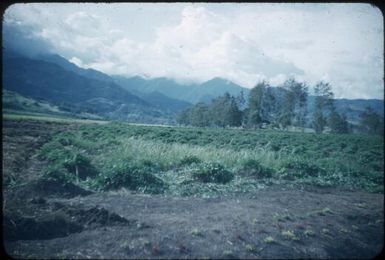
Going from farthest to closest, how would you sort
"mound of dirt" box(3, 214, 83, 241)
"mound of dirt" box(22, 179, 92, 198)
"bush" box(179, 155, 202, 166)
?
"bush" box(179, 155, 202, 166), "mound of dirt" box(22, 179, 92, 198), "mound of dirt" box(3, 214, 83, 241)

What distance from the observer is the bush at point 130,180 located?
26.9 feet

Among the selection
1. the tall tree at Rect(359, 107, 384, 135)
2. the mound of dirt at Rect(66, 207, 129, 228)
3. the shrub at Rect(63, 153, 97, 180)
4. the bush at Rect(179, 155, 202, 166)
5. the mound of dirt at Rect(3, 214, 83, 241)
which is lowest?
the mound of dirt at Rect(3, 214, 83, 241)

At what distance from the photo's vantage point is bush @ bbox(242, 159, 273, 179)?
9.94m

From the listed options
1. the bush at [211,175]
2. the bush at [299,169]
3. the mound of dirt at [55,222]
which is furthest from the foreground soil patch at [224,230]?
the bush at [299,169]

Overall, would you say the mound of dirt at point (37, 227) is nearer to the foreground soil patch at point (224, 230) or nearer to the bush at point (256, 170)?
the foreground soil patch at point (224, 230)

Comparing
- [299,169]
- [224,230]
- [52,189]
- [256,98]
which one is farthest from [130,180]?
[256,98]

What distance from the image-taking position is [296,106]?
Result: 186ft

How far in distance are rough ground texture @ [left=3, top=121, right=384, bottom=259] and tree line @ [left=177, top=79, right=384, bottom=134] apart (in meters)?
43.0

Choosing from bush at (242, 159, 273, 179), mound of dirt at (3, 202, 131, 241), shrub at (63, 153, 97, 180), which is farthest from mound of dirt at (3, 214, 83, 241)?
bush at (242, 159, 273, 179)

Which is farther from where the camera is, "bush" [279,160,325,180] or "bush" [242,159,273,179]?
"bush" [279,160,325,180]

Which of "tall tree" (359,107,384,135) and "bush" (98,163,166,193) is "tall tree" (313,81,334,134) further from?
"bush" (98,163,166,193)

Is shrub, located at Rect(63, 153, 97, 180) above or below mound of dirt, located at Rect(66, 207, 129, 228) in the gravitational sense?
above

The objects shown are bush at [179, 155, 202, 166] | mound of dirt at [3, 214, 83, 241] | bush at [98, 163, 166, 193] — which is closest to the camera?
mound of dirt at [3, 214, 83, 241]

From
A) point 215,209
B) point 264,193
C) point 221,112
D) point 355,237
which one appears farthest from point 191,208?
point 221,112
